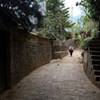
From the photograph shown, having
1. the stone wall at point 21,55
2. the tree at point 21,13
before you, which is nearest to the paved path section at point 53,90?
the stone wall at point 21,55

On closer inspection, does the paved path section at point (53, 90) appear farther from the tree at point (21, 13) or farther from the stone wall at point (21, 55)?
the tree at point (21, 13)

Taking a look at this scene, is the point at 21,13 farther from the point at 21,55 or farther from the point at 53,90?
the point at 53,90

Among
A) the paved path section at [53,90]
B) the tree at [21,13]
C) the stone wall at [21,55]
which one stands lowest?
the paved path section at [53,90]

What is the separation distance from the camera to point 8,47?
795 centimetres

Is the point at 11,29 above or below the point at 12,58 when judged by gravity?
above

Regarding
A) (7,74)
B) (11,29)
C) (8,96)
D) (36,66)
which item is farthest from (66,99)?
(36,66)

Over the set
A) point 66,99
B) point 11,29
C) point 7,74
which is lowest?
point 66,99

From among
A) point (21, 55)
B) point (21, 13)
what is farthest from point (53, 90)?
point (21, 13)

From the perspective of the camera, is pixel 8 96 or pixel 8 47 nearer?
pixel 8 96

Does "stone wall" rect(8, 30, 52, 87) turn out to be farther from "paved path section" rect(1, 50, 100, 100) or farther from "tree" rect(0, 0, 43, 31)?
"tree" rect(0, 0, 43, 31)

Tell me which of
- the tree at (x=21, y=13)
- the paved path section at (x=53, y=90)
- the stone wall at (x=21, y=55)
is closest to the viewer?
the paved path section at (x=53, y=90)

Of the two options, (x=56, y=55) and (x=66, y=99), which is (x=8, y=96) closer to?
(x=66, y=99)

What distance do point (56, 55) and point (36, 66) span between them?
7597 millimetres

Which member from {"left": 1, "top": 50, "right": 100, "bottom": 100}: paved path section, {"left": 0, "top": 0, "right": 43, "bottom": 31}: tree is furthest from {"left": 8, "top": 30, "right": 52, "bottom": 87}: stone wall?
{"left": 0, "top": 0, "right": 43, "bottom": 31}: tree
